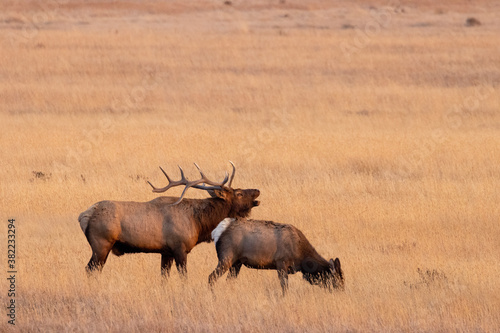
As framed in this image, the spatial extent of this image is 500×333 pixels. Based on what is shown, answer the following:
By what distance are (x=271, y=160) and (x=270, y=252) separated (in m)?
7.80

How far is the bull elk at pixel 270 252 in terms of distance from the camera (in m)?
8.38

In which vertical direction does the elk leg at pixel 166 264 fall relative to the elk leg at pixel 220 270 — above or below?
below

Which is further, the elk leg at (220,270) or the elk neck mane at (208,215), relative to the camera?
the elk neck mane at (208,215)

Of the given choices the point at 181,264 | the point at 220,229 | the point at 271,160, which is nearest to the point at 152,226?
the point at 181,264

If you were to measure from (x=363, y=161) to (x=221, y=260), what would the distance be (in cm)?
794

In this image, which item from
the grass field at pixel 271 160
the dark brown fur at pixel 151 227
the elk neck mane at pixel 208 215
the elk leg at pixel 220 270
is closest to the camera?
the grass field at pixel 271 160

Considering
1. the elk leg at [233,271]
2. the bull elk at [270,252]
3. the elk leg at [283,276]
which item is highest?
the bull elk at [270,252]

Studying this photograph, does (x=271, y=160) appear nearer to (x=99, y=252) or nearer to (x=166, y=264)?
(x=166, y=264)

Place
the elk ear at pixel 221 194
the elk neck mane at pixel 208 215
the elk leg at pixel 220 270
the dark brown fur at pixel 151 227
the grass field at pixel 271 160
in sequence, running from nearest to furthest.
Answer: the grass field at pixel 271 160 → the elk leg at pixel 220 270 → the dark brown fur at pixel 151 227 → the elk neck mane at pixel 208 215 → the elk ear at pixel 221 194

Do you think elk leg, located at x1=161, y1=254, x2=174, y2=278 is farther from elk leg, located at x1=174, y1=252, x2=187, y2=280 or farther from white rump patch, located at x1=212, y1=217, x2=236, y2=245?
white rump patch, located at x1=212, y1=217, x2=236, y2=245

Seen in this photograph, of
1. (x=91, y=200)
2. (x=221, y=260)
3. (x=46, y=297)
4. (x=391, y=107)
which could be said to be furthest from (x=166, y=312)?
(x=391, y=107)

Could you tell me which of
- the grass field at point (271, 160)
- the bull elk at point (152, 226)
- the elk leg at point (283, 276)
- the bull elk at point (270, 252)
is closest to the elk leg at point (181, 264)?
the bull elk at point (152, 226)

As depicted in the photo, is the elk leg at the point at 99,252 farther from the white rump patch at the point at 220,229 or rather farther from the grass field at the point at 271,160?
the white rump patch at the point at 220,229

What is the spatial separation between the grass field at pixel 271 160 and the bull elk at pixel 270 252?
20cm
